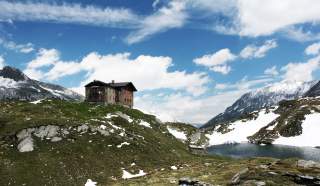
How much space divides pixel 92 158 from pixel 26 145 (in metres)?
12.6

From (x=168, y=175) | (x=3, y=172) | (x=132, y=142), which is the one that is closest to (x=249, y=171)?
(x=168, y=175)

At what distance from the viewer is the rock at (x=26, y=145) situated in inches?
2852

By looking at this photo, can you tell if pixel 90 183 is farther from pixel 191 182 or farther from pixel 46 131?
pixel 191 182

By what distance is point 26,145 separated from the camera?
2896 inches

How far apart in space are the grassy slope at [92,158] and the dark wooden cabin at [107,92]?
25026 millimetres

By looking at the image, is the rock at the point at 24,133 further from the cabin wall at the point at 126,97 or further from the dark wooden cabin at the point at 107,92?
the cabin wall at the point at 126,97

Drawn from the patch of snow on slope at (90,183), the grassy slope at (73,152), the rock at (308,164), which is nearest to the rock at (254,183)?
the rock at (308,164)

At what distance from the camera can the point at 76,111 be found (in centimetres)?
10356

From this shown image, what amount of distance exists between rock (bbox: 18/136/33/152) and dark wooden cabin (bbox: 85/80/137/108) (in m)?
54.1

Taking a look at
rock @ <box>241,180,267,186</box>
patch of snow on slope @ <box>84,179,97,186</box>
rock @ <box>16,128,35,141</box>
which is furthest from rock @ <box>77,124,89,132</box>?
rock @ <box>241,180,267,186</box>

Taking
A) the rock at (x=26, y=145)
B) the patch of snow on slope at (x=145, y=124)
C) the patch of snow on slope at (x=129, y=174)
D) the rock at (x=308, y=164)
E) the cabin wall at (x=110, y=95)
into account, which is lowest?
the patch of snow on slope at (x=129, y=174)

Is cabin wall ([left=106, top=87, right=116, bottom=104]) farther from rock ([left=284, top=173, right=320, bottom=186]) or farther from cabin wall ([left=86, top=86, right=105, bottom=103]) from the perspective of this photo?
rock ([left=284, top=173, right=320, bottom=186])

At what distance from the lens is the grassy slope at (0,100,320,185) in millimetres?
60941

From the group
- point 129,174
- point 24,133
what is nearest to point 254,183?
point 129,174
